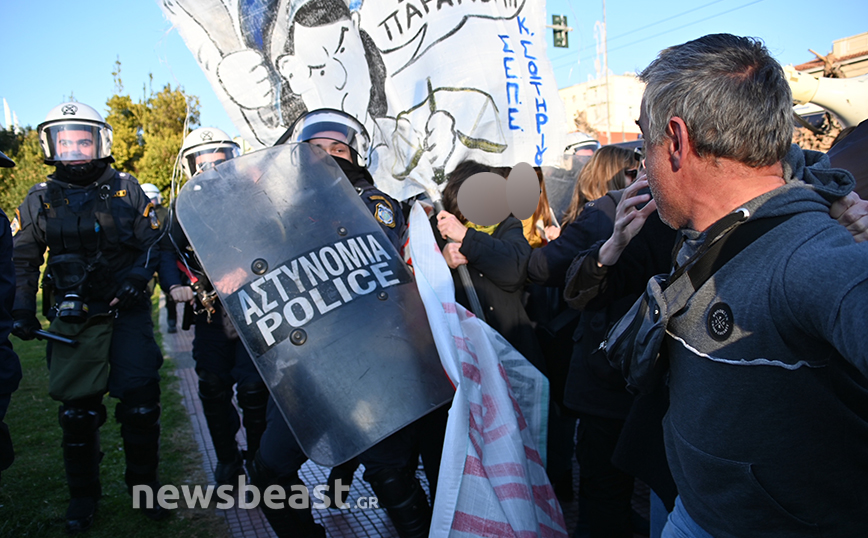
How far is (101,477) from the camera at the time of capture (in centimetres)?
368

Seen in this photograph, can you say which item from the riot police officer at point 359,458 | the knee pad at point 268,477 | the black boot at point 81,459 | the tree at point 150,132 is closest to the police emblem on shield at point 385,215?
the riot police officer at point 359,458

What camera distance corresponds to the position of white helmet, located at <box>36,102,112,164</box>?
3277 mm

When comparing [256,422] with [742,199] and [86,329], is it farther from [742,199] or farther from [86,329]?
[742,199]

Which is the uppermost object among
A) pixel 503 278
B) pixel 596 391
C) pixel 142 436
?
pixel 503 278

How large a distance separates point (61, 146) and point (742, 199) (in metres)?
3.44

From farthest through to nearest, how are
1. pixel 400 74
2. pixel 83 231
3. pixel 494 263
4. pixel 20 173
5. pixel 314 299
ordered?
1. pixel 20 173
2. pixel 83 231
3. pixel 494 263
4. pixel 400 74
5. pixel 314 299

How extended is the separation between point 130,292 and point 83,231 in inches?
17.3

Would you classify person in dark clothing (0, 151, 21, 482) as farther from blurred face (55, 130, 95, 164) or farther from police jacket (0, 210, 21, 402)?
blurred face (55, 130, 95, 164)

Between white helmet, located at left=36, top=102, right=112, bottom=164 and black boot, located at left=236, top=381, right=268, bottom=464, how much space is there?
1574 mm

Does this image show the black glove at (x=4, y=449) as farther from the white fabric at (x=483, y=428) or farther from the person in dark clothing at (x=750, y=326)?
the person in dark clothing at (x=750, y=326)

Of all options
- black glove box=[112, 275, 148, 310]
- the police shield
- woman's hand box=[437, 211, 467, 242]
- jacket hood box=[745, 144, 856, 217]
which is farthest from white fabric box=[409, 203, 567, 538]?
black glove box=[112, 275, 148, 310]

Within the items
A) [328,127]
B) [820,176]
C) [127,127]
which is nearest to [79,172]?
[328,127]

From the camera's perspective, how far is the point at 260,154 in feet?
7.43

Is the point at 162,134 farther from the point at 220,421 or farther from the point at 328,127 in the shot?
the point at 328,127
